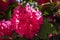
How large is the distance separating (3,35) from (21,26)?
6 centimetres

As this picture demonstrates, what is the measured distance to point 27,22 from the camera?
47 cm

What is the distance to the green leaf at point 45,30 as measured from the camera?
50cm

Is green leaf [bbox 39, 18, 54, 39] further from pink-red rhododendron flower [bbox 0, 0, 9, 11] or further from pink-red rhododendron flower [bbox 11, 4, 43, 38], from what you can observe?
pink-red rhododendron flower [bbox 0, 0, 9, 11]

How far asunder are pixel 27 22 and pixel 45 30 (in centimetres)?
6

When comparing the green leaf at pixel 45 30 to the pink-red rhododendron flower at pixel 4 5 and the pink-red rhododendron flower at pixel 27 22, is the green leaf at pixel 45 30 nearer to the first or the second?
the pink-red rhododendron flower at pixel 27 22

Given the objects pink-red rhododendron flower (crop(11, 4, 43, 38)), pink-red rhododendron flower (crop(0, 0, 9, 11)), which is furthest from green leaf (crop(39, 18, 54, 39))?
pink-red rhododendron flower (crop(0, 0, 9, 11))

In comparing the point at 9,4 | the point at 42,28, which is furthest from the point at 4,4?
the point at 42,28

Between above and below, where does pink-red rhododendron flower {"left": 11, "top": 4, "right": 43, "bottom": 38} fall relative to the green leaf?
above

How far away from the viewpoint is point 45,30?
0.51 m

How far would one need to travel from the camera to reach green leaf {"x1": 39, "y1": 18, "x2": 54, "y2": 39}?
0.50 m

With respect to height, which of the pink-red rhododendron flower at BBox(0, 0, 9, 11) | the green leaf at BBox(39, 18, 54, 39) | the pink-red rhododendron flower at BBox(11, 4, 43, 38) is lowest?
the green leaf at BBox(39, 18, 54, 39)

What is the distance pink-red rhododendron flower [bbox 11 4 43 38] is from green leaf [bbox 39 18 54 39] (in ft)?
0.06

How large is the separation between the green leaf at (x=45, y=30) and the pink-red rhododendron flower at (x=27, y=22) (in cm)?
2

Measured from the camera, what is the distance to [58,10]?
568 mm
